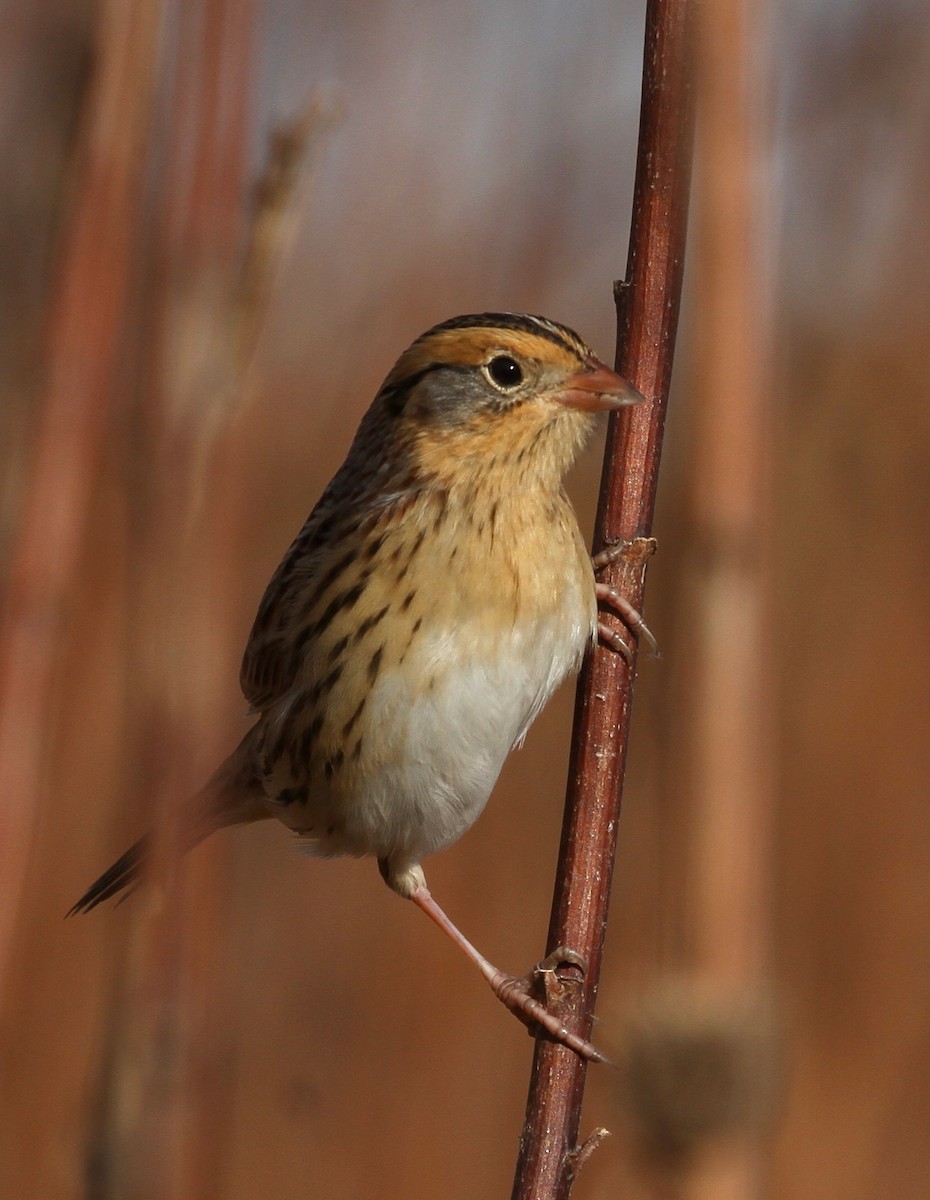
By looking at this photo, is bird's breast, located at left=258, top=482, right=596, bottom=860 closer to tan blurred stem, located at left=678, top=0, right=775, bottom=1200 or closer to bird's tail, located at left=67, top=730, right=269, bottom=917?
bird's tail, located at left=67, top=730, right=269, bottom=917

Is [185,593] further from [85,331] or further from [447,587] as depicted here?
[447,587]

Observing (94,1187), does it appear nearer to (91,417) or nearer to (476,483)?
(91,417)

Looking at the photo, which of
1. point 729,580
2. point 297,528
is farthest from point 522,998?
point 297,528

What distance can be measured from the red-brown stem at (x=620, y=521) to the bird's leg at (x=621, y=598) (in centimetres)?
2

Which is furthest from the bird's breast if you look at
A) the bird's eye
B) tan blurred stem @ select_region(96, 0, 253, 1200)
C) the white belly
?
tan blurred stem @ select_region(96, 0, 253, 1200)

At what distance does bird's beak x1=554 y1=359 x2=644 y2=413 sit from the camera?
8.03 feet

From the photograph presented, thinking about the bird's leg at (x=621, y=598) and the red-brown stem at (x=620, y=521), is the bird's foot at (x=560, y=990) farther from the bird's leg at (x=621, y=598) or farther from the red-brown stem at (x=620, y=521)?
the bird's leg at (x=621, y=598)

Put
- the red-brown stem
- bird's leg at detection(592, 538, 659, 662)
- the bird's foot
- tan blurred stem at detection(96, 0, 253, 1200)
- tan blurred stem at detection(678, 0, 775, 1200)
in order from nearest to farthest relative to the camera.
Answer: tan blurred stem at detection(96, 0, 253, 1200)
tan blurred stem at detection(678, 0, 775, 1200)
the red-brown stem
the bird's foot
bird's leg at detection(592, 538, 659, 662)

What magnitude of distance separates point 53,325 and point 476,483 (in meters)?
1.67

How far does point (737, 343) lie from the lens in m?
1.56

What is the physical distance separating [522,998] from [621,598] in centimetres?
A: 76

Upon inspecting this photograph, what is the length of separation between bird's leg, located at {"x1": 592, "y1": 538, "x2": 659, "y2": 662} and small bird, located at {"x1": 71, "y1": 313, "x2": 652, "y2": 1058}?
2 centimetres

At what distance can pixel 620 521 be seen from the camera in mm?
2275

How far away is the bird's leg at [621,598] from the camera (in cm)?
231
